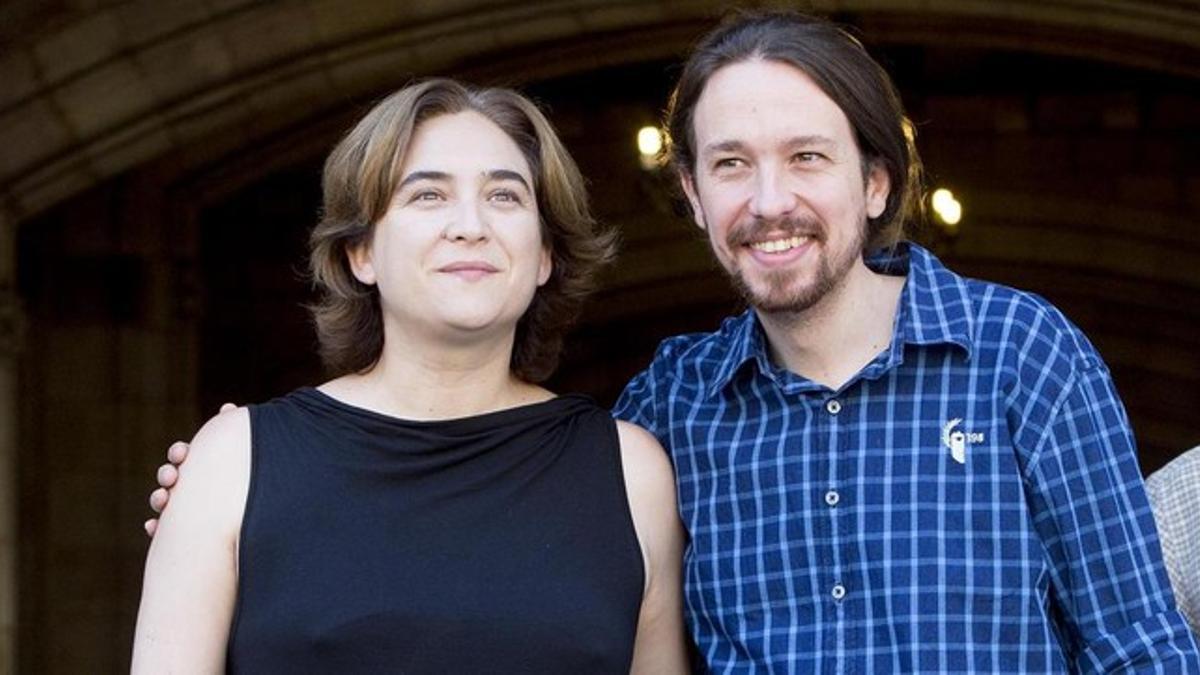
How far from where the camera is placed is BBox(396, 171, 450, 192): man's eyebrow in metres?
3.15

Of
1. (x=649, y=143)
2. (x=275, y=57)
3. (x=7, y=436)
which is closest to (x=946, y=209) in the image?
(x=649, y=143)

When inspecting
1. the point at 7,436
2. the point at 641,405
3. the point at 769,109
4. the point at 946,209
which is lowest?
the point at 641,405

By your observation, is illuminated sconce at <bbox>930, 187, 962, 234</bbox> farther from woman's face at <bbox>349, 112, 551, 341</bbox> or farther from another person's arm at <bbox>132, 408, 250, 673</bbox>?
another person's arm at <bbox>132, 408, 250, 673</bbox>

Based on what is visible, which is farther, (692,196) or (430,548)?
(692,196)

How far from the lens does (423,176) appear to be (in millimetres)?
3152

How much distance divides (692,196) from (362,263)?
0.45 metres

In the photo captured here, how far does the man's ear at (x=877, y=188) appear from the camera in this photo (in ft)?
10.5

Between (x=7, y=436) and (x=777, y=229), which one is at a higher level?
(x=7, y=436)

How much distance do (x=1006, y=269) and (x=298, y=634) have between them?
33.4 ft

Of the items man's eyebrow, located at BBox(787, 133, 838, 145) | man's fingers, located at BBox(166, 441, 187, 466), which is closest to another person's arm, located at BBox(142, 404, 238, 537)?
man's fingers, located at BBox(166, 441, 187, 466)

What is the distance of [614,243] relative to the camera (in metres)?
3.49

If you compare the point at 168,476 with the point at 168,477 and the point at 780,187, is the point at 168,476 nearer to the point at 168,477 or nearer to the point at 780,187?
the point at 168,477

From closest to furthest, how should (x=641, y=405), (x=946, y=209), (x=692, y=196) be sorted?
(x=692, y=196) → (x=641, y=405) → (x=946, y=209)

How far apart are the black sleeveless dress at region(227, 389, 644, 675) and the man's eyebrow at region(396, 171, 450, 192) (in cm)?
30
